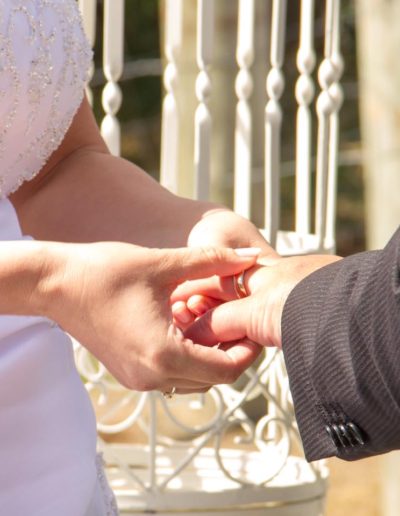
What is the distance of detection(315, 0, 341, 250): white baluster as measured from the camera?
275 cm

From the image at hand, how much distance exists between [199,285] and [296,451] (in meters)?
4.18

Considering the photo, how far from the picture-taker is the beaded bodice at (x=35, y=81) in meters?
1.60

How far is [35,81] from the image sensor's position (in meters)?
1.62

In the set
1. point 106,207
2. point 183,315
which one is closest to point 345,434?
point 183,315

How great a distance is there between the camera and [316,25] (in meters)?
8.37

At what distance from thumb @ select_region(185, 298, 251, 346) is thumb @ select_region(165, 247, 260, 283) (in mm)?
47

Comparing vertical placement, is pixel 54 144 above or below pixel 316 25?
above

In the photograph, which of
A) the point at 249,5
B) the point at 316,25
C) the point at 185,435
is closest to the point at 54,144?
the point at 249,5

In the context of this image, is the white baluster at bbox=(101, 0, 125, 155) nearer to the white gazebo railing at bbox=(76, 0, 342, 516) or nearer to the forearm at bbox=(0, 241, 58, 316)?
the white gazebo railing at bbox=(76, 0, 342, 516)

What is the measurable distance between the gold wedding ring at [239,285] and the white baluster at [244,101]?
1.18 meters

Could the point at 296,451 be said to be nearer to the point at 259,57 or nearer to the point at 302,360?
the point at 259,57

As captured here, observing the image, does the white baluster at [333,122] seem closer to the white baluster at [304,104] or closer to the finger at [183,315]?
the white baluster at [304,104]

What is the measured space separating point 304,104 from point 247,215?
1.02 feet

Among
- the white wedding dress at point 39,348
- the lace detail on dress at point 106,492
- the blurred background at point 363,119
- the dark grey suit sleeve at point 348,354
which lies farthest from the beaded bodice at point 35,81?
the blurred background at point 363,119
